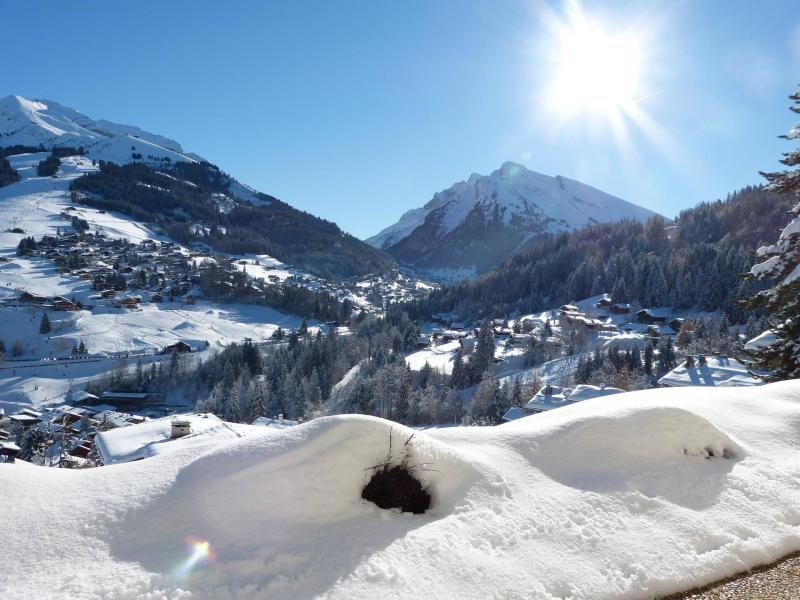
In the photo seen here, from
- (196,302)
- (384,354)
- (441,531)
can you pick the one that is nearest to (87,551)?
(441,531)

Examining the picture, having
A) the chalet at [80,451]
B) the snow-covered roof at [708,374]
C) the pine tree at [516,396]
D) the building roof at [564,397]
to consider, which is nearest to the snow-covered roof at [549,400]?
the building roof at [564,397]

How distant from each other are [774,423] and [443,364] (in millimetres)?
80990

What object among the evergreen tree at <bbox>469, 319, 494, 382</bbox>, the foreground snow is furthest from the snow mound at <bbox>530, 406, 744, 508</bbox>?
the evergreen tree at <bbox>469, 319, 494, 382</bbox>

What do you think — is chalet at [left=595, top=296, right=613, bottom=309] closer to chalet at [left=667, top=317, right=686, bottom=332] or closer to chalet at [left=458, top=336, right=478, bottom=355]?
chalet at [left=667, top=317, right=686, bottom=332]

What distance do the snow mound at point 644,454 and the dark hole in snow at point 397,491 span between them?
222 centimetres

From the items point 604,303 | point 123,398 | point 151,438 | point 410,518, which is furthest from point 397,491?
point 604,303

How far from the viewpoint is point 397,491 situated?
6215 millimetres

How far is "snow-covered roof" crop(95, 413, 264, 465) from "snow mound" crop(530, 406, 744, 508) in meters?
22.9

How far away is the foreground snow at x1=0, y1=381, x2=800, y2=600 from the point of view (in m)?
4.74

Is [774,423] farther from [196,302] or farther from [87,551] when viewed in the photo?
[196,302]

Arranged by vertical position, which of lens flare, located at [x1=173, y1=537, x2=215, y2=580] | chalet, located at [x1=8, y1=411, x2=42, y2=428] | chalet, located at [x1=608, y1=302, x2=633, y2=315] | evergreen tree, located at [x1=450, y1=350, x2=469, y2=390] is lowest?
chalet, located at [x1=8, y1=411, x2=42, y2=428]

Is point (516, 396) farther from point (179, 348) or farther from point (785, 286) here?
point (179, 348)

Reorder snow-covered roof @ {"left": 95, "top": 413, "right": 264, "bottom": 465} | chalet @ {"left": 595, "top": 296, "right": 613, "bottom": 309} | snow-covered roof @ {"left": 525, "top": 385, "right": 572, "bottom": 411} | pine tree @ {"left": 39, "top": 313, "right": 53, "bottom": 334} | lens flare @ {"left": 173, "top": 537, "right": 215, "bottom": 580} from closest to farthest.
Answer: lens flare @ {"left": 173, "top": 537, "right": 215, "bottom": 580}
snow-covered roof @ {"left": 95, "top": 413, "right": 264, "bottom": 465}
snow-covered roof @ {"left": 525, "top": 385, "right": 572, "bottom": 411}
pine tree @ {"left": 39, "top": 313, "right": 53, "bottom": 334}
chalet @ {"left": 595, "top": 296, "right": 613, "bottom": 309}

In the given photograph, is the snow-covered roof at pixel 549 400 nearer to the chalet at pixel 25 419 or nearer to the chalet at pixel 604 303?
the chalet at pixel 25 419
